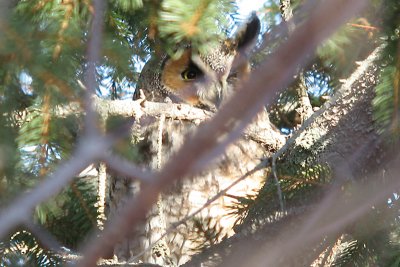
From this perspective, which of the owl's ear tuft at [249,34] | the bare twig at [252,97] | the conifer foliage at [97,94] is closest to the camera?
the bare twig at [252,97]

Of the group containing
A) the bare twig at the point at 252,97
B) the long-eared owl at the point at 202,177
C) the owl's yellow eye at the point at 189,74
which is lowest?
the bare twig at the point at 252,97

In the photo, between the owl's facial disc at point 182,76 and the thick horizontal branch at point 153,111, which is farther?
the owl's facial disc at point 182,76

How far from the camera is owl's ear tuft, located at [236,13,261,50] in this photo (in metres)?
1.93

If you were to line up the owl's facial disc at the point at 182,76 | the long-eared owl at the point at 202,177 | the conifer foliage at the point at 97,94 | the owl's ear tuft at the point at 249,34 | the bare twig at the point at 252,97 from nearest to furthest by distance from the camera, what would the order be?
1. the bare twig at the point at 252,97
2. the conifer foliage at the point at 97,94
3. the owl's ear tuft at the point at 249,34
4. the long-eared owl at the point at 202,177
5. the owl's facial disc at the point at 182,76

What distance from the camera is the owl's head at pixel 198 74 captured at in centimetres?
213

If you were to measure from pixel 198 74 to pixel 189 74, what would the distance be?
66 mm

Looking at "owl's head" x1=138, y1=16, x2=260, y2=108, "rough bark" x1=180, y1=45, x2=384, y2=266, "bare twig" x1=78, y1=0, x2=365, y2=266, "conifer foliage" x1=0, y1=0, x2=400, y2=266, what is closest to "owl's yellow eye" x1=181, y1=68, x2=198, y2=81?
"owl's head" x1=138, y1=16, x2=260, y2=108

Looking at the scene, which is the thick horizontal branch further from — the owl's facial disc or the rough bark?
the rough bark

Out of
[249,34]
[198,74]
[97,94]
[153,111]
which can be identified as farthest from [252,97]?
[198,74]

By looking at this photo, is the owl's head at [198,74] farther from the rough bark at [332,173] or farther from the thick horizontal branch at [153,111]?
the rough bark at [332,173]

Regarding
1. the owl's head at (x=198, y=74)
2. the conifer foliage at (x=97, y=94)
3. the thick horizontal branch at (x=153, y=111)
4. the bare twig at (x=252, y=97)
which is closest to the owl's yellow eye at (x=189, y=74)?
the owl's head at (x=198, y=74)

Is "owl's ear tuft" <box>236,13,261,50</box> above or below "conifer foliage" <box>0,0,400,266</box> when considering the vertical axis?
above

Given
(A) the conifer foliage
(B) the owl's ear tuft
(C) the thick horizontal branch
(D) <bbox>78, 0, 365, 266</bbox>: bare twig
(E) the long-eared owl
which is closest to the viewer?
(D) <bbox>78, 0, 365, 266</bbox>: bare twig

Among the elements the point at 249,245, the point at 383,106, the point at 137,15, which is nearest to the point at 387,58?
the point at 383,106
